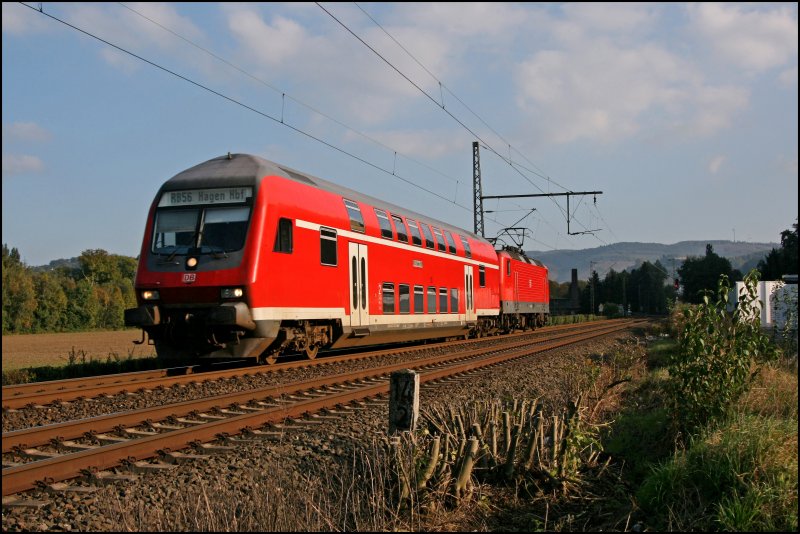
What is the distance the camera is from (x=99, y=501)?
551 cm

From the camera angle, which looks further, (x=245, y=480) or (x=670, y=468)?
(x=245, y=480)

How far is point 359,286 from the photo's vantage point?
54.5 ft

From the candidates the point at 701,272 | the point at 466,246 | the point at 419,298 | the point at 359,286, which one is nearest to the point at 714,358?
the point at 359,286

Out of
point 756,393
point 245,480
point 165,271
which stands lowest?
point 245,480

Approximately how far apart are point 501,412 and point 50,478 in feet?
13.6

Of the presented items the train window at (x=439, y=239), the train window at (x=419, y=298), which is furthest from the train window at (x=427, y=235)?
the train window at (x=419, y=298)

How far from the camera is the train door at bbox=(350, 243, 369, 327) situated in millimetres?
16359

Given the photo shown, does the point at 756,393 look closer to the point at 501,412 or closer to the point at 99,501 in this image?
the point at 501,412

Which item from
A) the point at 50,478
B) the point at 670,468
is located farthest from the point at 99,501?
the point at 670,468

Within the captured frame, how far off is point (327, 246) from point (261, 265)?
8.61 feet

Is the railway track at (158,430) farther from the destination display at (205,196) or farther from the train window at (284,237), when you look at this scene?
the destination display at (205,196)

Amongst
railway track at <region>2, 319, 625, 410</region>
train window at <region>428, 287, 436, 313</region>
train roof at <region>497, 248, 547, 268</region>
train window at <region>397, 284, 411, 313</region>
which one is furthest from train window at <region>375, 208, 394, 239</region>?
train roof at <region>497, 248, 547, 268</region>

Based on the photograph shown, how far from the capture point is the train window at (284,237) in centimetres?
1332

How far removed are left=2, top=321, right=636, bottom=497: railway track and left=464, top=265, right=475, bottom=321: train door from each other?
13209 mm
